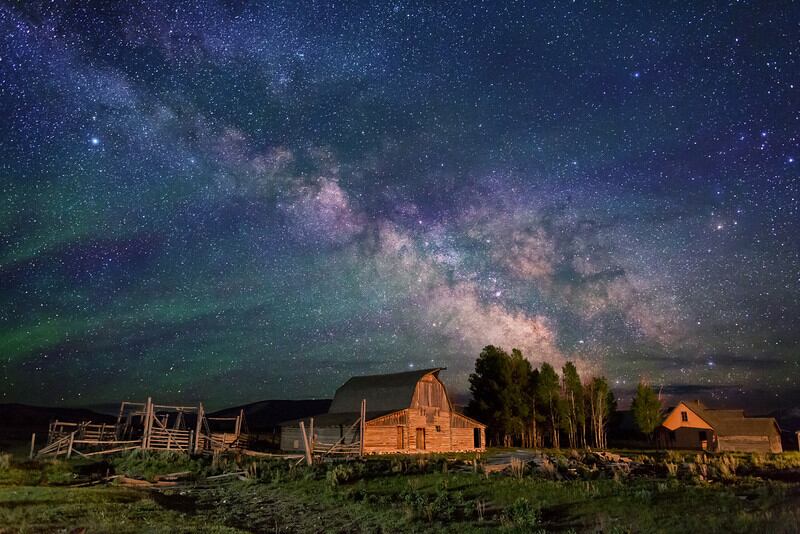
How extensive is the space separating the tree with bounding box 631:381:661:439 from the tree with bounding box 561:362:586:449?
6268mm

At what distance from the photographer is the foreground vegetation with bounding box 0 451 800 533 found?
15.4 metres

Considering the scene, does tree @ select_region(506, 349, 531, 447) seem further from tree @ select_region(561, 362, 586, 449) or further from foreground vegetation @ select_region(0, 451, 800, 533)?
foreground vegetation @ select_region(0, 451, 800, 533)

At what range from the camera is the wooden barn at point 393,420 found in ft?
155

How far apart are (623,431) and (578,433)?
21.5 metres

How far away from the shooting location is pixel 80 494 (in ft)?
71.2

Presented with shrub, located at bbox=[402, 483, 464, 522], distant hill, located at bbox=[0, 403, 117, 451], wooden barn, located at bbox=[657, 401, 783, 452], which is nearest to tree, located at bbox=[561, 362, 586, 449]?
wooden barn, located at bbox=[657, 401, 783, 452]

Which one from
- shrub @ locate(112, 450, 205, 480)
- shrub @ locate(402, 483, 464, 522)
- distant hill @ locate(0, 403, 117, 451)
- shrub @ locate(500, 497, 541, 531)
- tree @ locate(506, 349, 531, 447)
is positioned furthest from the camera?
distant hill @ locate(0, 403, 117, 451)

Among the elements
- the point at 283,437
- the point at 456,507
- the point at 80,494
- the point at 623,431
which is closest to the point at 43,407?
the point at 283,437

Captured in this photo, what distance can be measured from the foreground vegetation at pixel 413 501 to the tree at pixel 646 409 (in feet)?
132

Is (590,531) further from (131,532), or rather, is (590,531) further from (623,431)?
(623,431)

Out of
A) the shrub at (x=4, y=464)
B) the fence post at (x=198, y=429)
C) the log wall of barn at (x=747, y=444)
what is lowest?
the log wall of barn at (x=747, y=444)

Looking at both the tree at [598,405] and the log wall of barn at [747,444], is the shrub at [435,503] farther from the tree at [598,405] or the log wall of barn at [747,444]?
the log wall of barn at [747,444]

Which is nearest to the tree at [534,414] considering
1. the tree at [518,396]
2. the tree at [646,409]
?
the tree at [518,396]

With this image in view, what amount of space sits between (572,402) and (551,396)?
2.76m
